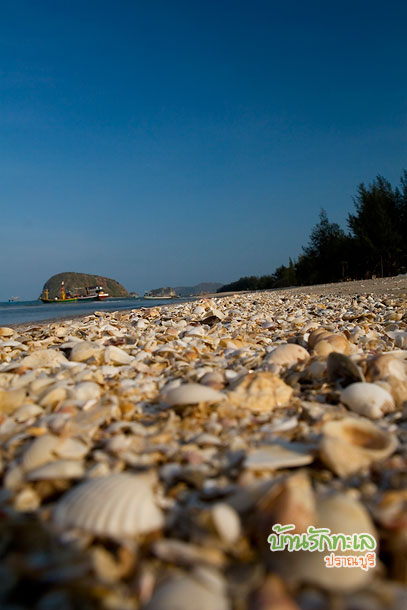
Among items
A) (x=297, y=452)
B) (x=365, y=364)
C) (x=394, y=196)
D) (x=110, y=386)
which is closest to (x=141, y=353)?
(x=110, y=386)

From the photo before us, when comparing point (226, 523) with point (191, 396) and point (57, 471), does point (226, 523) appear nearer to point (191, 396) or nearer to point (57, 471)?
point (57, 471)

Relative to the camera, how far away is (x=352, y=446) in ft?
4.57

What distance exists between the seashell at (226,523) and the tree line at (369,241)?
31.1 meters

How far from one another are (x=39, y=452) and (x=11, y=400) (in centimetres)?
69

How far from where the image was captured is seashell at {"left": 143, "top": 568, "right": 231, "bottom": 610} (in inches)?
31.8

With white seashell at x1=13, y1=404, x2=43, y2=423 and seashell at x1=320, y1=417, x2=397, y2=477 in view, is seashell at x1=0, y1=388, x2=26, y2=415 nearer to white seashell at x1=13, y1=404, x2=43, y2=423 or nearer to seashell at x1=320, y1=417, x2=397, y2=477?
white seashell at x1=13, y1=404, x2=43, y2=423

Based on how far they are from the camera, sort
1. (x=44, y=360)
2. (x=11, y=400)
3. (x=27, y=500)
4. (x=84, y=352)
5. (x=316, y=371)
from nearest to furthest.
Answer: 1. (x=27, y=500)
2. (x=11, y=400)
3. (x=316, y=371)
4. (x=44, y=360)
5. (x=84, y=352)

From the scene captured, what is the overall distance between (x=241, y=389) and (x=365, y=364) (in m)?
0.85

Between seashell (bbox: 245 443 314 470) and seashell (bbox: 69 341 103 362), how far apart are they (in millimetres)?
1827

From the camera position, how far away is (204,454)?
144 cm

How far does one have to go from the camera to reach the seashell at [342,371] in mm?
2117

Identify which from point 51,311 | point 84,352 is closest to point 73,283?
point 51,311

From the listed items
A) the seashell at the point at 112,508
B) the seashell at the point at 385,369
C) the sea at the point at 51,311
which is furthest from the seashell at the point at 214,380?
the sea at the point at 51,311

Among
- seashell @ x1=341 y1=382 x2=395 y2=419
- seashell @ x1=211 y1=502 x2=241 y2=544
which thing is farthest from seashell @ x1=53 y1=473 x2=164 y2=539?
seashell @ x1=341 y1=382 x2=395 y2=419
